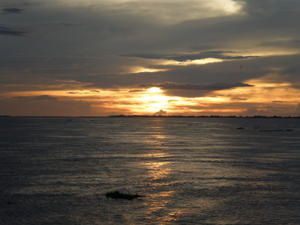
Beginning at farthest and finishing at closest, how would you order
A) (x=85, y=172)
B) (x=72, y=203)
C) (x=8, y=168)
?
1. (x=8, y=168)
2. (x=85, y=172)
3. (x=72, y=203)

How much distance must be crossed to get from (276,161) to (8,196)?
50.2 meters

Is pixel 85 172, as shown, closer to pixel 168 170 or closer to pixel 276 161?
pixel 168 170

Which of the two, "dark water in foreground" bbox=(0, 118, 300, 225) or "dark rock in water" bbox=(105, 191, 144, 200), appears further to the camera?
"dark rock in water" bbox=(105, 191, 144, 200)

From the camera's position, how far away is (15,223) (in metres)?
35.8

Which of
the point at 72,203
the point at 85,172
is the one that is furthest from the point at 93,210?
the point at 85,172

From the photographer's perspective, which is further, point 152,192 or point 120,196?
Result: point 152,192

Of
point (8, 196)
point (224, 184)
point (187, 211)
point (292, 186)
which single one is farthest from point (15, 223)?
point (292, 186)

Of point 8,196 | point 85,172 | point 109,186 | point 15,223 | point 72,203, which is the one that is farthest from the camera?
point 85,172

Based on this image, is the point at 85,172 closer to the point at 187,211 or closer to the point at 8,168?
the point at 8,168

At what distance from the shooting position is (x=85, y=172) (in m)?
62.8

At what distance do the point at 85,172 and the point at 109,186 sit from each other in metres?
12.6

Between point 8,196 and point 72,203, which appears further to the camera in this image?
point 8,196

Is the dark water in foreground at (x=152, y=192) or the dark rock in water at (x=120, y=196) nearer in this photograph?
the dark water in foreground at (x=152, y=192)

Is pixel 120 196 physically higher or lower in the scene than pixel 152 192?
higher
